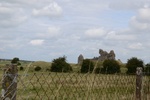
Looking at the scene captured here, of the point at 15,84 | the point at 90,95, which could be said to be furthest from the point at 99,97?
the point at 15,84

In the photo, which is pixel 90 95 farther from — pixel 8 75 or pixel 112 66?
pixel 8 75

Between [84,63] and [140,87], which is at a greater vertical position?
[84,63]

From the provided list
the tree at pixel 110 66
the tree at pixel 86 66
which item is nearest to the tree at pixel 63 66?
the tree at pixel 86 66

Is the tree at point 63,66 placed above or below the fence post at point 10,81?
above

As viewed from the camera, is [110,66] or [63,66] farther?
[110,66]

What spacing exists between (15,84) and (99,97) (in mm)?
3604

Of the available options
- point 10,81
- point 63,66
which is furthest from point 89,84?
point 10,81

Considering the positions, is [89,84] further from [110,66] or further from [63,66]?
[110,66]

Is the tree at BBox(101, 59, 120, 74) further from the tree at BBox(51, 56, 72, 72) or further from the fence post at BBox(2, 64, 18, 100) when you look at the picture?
the fence post at BBox(2, 64, 18, 100)

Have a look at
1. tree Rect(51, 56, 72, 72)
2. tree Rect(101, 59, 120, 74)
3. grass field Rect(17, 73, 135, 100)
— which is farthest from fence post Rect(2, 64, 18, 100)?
tree Rect(101, 59, 120, 74)

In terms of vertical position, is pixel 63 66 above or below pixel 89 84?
above

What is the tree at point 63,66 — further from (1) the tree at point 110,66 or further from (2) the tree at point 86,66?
(1) the tree at point 110,66

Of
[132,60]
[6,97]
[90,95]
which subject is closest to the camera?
[6,97]

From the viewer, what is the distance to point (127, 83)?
8711mm
